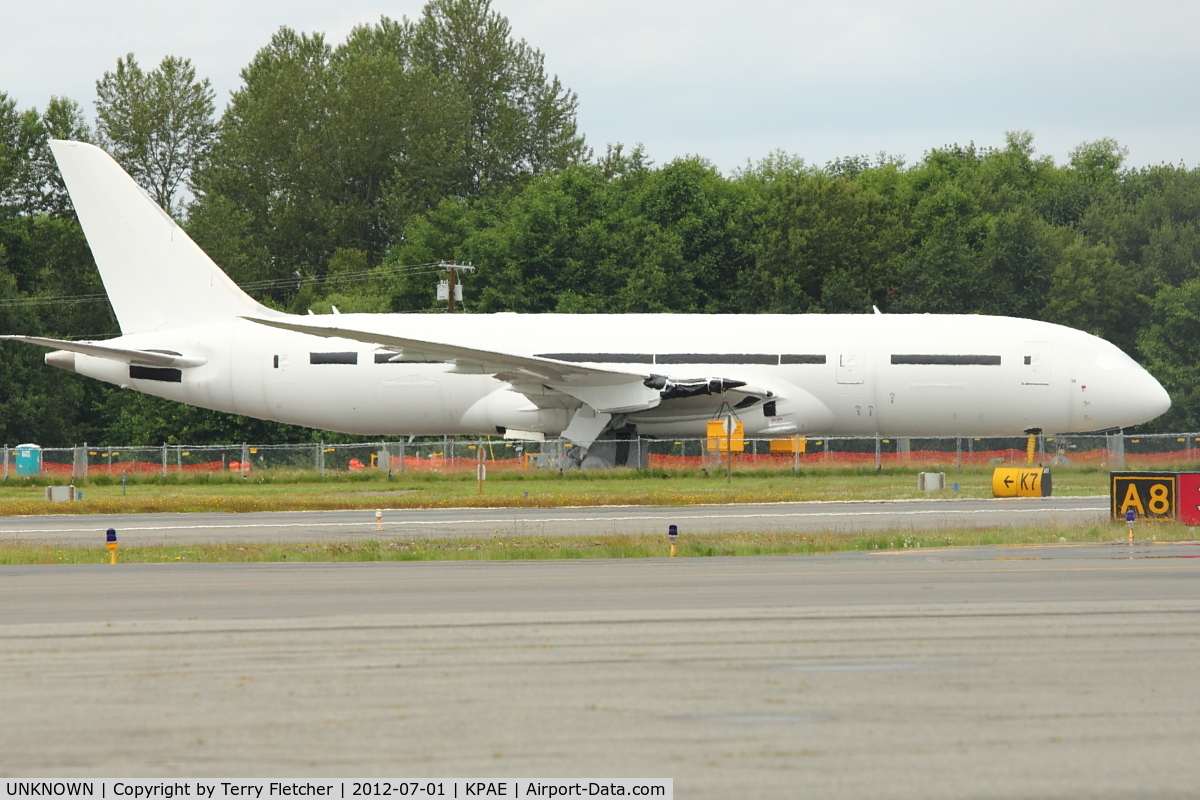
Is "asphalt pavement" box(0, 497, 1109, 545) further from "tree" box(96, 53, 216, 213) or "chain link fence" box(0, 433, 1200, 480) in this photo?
"tree" box(96, 53, 216, 213)

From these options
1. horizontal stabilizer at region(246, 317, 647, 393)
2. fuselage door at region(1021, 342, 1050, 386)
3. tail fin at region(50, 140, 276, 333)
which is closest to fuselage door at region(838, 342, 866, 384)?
fuselage door at region(1021, 342, 1050, 386)

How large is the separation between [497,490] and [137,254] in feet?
51.1

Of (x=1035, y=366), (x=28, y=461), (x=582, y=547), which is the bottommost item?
(x=582, y=547)

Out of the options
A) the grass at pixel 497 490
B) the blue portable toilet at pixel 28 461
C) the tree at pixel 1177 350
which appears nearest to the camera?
the grass at pixel 497 490

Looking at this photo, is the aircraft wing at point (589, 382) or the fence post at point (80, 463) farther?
the fence post at point (80, 463)

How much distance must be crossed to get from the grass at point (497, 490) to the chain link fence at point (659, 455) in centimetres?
109

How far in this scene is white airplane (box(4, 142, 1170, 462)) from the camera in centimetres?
4016

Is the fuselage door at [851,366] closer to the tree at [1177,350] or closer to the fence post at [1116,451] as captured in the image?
the fence post at [1116,451]

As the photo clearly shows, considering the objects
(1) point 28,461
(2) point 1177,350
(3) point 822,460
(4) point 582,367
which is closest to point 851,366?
(3) point 822,460

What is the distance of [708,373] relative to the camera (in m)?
40.8

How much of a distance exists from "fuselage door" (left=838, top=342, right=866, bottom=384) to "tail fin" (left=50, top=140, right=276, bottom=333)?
1805cm

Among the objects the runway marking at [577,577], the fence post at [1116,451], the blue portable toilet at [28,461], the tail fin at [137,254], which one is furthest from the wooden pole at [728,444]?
the blue portable toilet at [28,461]

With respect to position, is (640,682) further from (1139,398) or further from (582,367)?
(1139,398)

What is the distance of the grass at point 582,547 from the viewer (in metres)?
21.0
